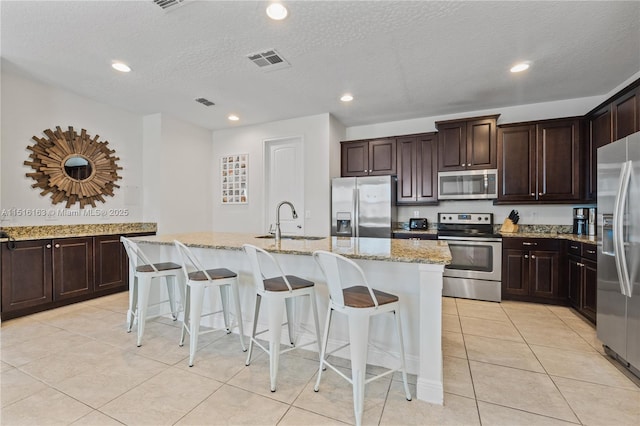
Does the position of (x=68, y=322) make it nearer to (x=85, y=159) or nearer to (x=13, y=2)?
(x=85, y=159)

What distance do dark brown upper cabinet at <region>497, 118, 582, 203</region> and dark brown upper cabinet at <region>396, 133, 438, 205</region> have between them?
851mm

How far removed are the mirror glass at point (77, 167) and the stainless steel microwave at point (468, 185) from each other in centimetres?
503

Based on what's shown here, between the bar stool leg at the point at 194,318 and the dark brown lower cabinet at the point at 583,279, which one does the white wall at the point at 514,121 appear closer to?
the dark brown lower cabinet at the point at 583,279

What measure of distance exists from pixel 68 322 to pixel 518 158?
5.74 m

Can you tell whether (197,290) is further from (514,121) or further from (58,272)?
(514,121)

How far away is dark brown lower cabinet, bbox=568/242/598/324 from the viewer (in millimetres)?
2910

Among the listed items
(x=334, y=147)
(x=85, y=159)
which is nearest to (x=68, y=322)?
(x=85, y=159)

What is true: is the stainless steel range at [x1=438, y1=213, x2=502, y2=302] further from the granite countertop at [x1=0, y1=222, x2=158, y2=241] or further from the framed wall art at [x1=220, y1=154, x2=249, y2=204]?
the granite countertop at [x1=0, y1=222, x2=158, y2=241]

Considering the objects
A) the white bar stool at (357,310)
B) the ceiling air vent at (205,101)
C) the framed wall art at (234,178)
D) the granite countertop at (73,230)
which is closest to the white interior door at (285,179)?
the framed wall art at (234,178)

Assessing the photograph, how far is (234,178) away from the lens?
209 inches

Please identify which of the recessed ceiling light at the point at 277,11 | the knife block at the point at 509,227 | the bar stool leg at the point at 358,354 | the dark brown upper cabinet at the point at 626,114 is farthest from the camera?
the knife block at the point at 509,227

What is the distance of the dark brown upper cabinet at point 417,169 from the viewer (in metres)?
4.34

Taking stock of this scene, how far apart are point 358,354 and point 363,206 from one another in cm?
285

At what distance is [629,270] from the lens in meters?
2.06
